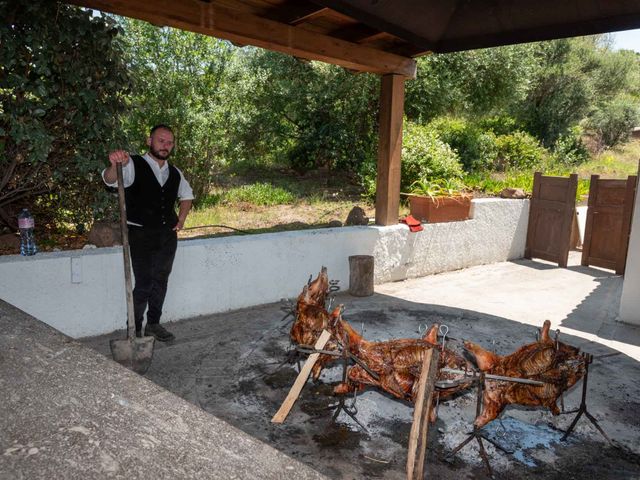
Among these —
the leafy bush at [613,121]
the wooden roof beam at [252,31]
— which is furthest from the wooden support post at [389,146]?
the leafy bush at [613,121]

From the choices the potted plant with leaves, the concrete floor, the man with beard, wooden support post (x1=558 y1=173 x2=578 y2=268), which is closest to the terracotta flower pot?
the potted plant with leaves

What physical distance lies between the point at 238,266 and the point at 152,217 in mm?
1612

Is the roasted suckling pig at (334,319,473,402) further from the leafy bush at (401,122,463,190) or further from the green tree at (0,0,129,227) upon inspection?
the leafy bush at (401,122,463,190)

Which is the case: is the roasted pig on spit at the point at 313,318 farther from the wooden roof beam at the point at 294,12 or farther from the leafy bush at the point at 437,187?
the leafy bush at the point at 437,187

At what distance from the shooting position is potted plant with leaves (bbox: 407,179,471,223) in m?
8.31

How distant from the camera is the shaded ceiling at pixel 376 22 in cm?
485

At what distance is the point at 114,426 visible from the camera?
5.45 ft

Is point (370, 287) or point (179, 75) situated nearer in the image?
point (370, 287)

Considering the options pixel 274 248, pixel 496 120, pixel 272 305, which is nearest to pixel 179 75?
pixel 274 248

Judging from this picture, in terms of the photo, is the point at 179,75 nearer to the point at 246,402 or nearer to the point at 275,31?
the point at 275,31

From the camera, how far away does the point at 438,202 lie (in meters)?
8.31

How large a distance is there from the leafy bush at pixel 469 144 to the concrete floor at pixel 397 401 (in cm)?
834

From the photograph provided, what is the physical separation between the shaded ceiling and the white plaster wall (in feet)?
7.70

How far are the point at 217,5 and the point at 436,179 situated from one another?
5601 millimetres
